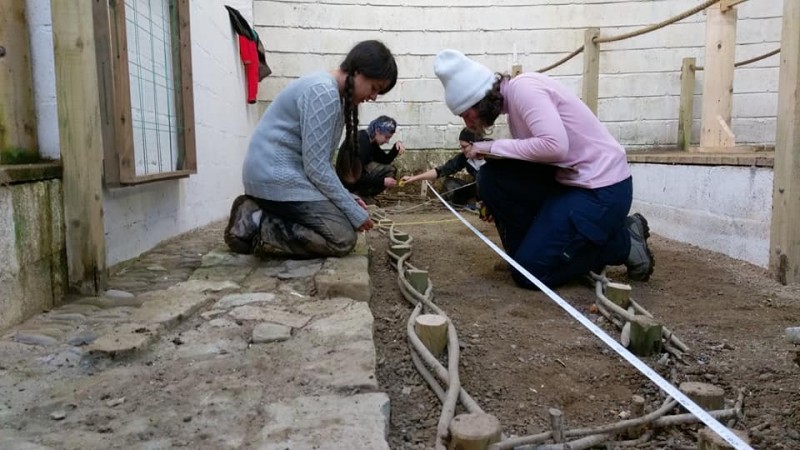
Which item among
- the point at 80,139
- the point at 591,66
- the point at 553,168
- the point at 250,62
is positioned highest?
the point at 250,62

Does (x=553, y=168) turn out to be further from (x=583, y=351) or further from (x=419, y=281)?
(x=583, y=351)

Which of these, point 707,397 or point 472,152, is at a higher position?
point 472,152

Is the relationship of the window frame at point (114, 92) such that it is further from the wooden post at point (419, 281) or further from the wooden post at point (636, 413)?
the wooden post at point (636, 413)

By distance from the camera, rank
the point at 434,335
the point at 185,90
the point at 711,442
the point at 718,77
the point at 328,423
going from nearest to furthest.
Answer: the point at 711,442 < the point at 328,423 < the point at 434,335 < the point at 185,90 < the point at 718,77

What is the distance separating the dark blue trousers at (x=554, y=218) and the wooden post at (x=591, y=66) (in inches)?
80.7

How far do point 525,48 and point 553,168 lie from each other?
3.78 metres

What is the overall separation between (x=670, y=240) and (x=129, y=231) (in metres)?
2.68

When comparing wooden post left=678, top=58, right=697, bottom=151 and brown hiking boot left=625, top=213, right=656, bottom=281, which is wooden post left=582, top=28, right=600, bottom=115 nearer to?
wooden post left=678, top=58, right=697, bottom=151

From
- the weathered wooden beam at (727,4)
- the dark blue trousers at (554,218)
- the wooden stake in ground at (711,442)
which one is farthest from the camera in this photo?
the weathered wooden beam at (727,4)

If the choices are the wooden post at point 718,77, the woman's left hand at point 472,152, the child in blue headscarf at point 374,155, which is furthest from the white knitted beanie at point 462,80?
the child in blue headscarf at point 374,155

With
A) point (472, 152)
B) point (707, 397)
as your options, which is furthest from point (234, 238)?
point (707, 397)

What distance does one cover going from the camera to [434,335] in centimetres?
142

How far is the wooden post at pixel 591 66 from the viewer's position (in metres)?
4.03

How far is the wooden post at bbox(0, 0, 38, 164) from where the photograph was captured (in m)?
1.68
